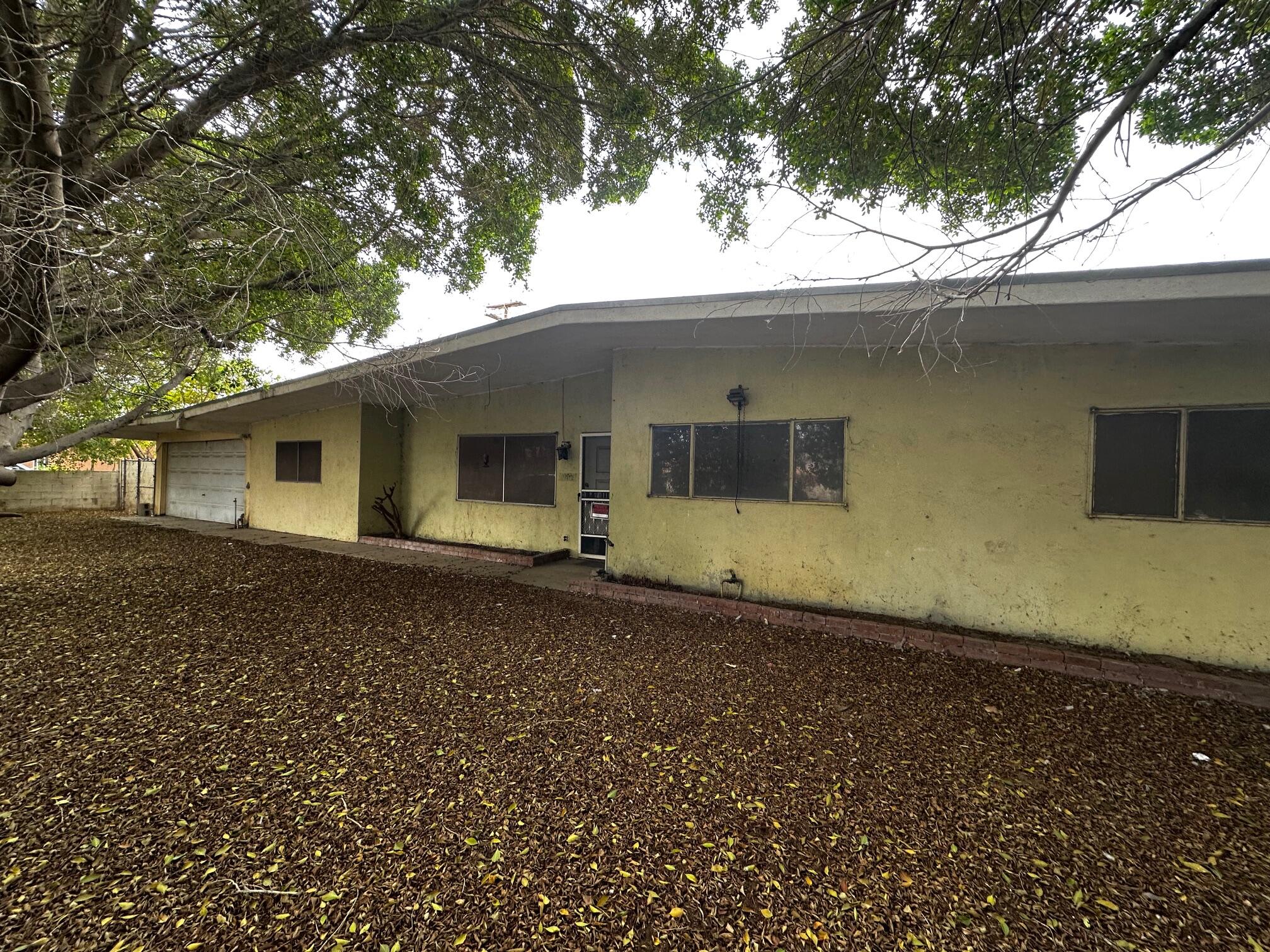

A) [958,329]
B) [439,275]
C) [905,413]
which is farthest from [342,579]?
[958,329]

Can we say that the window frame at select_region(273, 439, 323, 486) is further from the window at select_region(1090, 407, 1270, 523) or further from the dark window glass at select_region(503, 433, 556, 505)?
the window at select_region(1090, 407, 1270, 523)

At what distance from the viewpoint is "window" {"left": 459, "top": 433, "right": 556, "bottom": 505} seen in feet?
25.6

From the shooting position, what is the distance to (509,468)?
8.15 m

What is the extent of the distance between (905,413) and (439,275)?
5.42m

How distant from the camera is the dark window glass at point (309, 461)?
960 centimetres

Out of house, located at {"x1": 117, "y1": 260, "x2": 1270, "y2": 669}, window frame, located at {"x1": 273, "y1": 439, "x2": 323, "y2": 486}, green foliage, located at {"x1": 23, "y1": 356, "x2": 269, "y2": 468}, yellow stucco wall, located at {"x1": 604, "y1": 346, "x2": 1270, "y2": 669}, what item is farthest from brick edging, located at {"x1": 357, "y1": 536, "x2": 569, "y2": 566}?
green foliage, located at {"x1": 23, "y1": 356, "x2": 269, "y2": 468}

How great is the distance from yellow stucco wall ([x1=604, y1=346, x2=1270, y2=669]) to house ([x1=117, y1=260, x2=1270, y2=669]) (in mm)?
15

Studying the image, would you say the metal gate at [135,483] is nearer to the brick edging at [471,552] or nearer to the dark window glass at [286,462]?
the dark window glass at [286,462]

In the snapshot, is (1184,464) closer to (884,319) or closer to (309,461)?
(884,319)

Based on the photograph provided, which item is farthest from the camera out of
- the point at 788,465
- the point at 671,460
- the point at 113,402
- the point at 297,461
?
the point at 297,461

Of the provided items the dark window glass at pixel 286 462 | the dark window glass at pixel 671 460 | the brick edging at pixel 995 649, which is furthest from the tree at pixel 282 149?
the dark window glass at pixel 286 462

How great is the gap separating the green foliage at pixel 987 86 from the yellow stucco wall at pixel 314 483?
8125mm

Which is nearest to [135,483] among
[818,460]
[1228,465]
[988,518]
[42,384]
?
[42,384]

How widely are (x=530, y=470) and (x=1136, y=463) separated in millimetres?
6901
